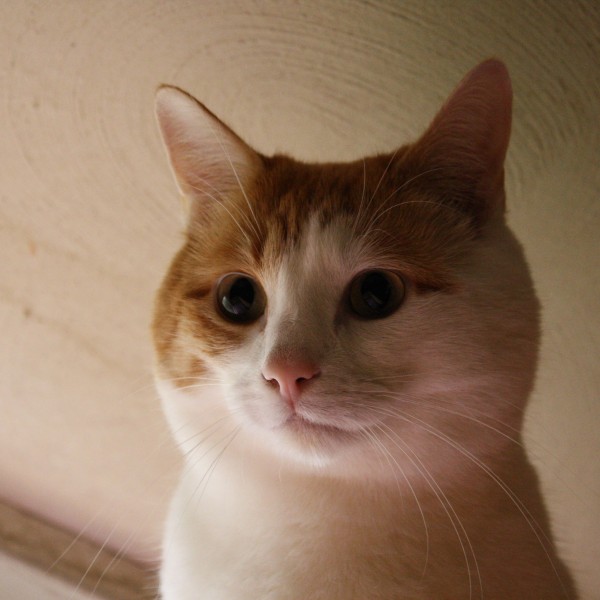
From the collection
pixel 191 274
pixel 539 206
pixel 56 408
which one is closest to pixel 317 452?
pixel 191 274

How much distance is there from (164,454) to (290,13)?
4.12ft

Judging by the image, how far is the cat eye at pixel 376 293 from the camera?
3.31 ft

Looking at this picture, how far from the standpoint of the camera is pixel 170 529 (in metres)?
1.23

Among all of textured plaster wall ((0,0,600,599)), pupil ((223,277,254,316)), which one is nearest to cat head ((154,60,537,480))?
pupil ((223,277,254,316))

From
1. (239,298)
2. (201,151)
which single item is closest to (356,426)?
(239,298)

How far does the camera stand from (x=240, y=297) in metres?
1.12

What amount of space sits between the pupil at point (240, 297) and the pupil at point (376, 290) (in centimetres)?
21

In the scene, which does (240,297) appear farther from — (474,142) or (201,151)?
(474,142)

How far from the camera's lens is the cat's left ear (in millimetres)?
1009

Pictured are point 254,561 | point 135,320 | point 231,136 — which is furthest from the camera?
point 135,320

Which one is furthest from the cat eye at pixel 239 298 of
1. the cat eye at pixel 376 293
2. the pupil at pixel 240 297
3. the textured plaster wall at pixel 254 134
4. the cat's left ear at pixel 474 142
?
the textured plaster wall at pixel 254 134

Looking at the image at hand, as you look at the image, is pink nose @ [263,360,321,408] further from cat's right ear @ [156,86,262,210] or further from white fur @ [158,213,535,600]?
cat's right ear @ [156,86,262,210]

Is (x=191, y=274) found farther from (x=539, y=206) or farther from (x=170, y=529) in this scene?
(x=539, y=206)

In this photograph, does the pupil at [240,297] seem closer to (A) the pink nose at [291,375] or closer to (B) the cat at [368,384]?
(B) the cat at [368,384]
